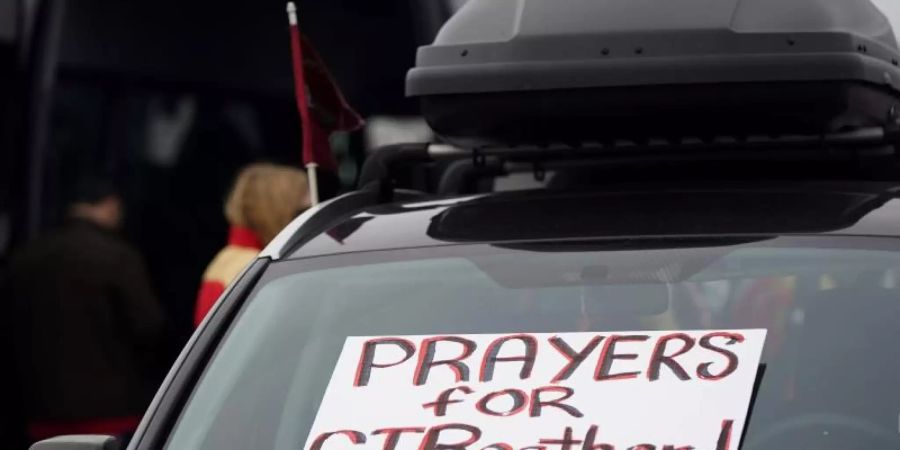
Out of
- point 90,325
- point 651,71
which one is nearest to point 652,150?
point 651,71

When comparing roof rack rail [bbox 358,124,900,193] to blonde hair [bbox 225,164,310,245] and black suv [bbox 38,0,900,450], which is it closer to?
black suv [bbox 38,0,900,450]

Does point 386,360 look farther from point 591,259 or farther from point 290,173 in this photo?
point 290,173

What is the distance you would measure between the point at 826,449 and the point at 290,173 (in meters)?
4.11

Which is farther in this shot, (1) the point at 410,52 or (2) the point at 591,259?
(1) the point at 410,52

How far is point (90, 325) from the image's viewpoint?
8234mm

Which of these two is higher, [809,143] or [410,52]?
[410,52]

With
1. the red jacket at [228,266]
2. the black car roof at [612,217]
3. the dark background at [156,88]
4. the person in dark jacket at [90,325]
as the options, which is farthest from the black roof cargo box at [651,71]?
the dark background at [156,88]

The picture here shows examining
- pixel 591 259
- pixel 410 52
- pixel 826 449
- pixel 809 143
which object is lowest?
pixel 826 449

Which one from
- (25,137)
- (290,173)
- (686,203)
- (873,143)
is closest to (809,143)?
(873,143)

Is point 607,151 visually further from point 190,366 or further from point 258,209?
point 258,209

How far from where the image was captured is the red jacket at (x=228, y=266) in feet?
23.8

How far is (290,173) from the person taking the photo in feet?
24.6

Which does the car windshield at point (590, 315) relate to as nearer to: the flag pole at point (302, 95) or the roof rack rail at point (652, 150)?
the roof rack rail at point (652, 150)

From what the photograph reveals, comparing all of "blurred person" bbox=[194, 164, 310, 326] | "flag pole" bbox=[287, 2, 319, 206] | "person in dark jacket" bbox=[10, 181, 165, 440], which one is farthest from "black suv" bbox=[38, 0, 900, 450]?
"person in dark jacket" bbox=[10, 181, 165, 440]
